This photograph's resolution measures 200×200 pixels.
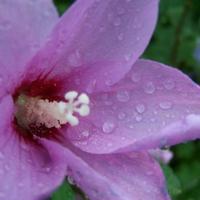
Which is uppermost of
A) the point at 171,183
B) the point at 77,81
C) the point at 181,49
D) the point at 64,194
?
the point at 77,81

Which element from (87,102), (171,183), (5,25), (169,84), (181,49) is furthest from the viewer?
(181,49)

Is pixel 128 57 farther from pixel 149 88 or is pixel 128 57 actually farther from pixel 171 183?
pixel 171 183

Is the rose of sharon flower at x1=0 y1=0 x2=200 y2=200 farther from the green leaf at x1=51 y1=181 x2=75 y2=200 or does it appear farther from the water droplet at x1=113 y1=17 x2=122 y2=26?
the green leaf at x1=51 y1=181 x2=75 y2=200

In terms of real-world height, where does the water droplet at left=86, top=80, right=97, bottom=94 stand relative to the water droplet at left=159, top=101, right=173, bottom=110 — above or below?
above

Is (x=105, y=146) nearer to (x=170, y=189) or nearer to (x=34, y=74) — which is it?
(x=34, y=74)

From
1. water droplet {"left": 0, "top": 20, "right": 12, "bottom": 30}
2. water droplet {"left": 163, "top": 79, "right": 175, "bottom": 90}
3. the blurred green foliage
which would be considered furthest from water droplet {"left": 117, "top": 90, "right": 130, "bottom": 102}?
the blurred green foliage

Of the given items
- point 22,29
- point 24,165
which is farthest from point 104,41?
point 24,165

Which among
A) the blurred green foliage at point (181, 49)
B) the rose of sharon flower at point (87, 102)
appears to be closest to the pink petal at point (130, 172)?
the rose of sharon flower at point (87, 102)

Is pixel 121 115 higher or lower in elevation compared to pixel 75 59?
lower
